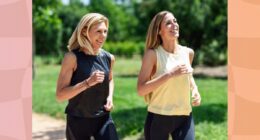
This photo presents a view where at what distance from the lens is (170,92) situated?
→ 4.39 m

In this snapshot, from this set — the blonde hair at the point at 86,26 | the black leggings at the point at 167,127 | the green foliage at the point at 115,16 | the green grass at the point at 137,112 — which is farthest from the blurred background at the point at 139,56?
the green foliage at the point at 115,16

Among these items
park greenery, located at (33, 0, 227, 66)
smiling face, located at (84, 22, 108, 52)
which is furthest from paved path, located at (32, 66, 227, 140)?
park greenery, located at (33, 0, 227, 66)

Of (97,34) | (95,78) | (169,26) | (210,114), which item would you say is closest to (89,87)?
(95,78)

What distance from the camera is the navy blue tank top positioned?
14.3 ft

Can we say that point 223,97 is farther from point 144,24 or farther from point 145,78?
point 144,24

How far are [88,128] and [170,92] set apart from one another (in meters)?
0.76

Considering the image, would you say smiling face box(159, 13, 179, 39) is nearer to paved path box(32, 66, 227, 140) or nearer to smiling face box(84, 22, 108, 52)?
smiling face box(84, 22, 108, 52)

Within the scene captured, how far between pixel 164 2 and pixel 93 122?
2120 cm

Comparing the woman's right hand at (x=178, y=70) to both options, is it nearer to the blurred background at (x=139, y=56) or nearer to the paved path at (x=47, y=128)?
the blurred background at (x=139, y=56)

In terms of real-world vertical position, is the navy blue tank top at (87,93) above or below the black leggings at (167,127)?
above

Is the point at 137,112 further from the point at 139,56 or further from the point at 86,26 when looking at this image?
the point at 139,56

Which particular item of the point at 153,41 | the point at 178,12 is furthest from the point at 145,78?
the point at 178,12

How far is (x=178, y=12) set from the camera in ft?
82.2

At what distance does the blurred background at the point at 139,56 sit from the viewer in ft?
31.7
